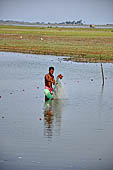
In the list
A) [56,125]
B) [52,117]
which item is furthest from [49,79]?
[56,125]

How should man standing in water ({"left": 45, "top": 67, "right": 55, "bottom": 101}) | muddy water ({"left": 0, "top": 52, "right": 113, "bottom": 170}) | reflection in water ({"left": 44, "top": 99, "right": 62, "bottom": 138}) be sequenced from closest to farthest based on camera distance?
1. muddy water ({"left": 0, "top": 52, "right": 113, "bottom": 170})
2. reflection in water ({"left": 44, "top": 99, "right": 62, "bottom": 138})
3. man standing in water ({"left": 45, "top": 67, "right": 55, "bottom": 101})

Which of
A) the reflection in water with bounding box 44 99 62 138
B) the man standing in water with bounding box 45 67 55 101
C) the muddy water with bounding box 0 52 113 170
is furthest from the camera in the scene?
the man standing in water with bounding box 45 67 55 101

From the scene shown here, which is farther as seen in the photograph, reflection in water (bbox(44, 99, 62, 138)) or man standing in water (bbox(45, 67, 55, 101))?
man standing in water (bbox(45, 67, 55, 101))

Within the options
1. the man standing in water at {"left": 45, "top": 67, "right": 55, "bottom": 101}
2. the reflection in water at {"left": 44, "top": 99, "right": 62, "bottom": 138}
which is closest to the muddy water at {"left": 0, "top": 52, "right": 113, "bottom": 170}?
the reflection in water at {"left": 44, "top": 99, "right": 62, "bottom": 138}

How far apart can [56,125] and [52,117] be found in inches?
46.1

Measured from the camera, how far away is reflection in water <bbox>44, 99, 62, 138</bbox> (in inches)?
532

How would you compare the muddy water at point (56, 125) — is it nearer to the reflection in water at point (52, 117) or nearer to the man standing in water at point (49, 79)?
the reflection in water at point (52, 117)

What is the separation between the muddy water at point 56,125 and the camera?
10961 millimetres

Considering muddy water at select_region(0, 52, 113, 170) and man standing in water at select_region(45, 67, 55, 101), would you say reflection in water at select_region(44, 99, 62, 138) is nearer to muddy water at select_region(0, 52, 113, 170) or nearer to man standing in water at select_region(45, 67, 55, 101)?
muddy water at select_region(0, 52, 113, 170)

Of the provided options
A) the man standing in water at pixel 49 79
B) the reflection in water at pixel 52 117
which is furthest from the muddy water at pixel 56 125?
the man standing in water at pixel 49 79

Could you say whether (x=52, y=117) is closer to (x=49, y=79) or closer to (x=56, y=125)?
(x=56, y=125)

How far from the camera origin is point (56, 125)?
14.3 m

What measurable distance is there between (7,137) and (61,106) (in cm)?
501

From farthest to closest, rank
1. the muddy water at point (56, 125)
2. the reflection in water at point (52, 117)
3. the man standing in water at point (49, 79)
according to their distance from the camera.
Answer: the man standing in water at point (49, 79)
the reflection in water at point (52, 117)
the muddy water at point (56, 125)
